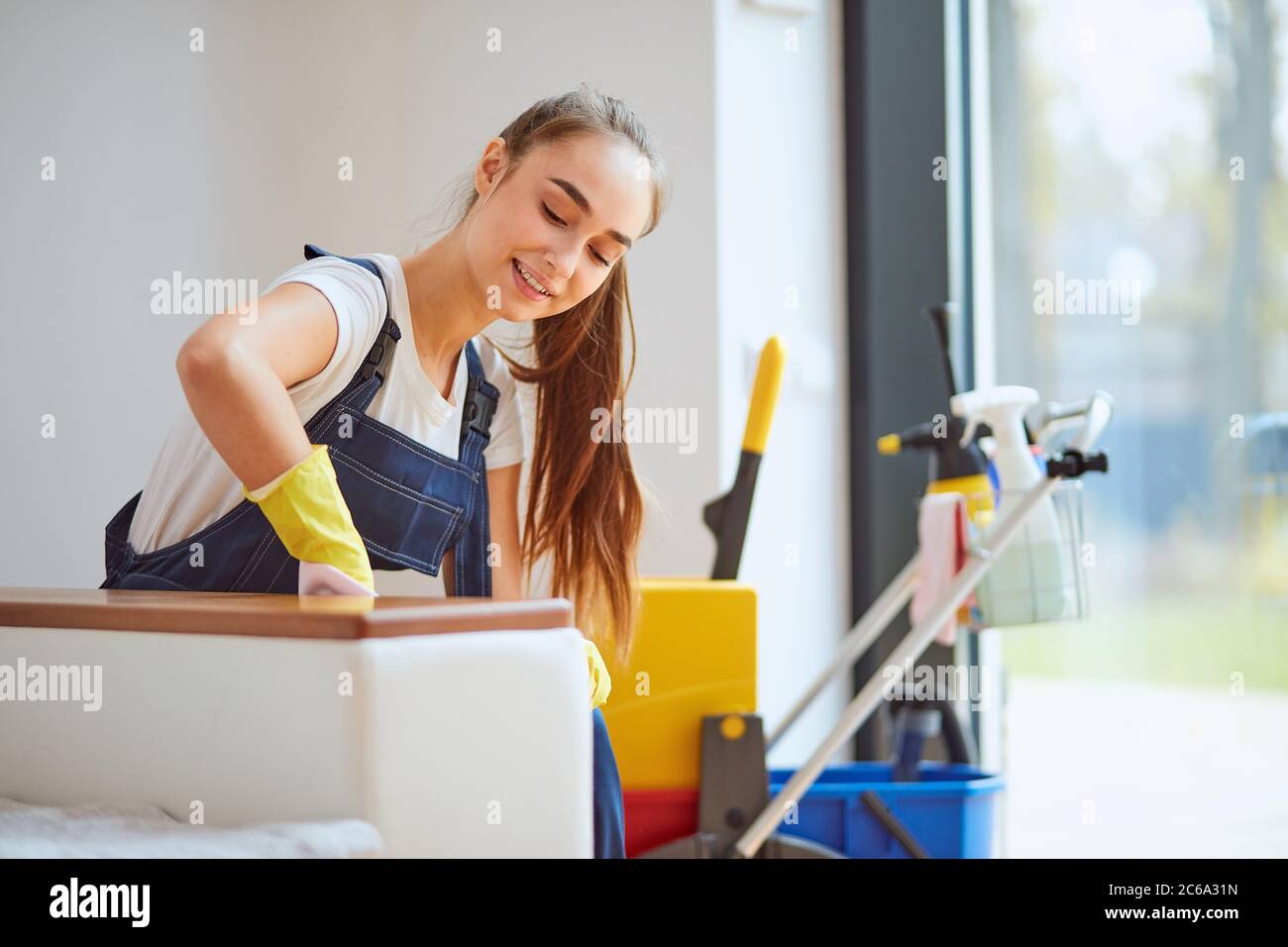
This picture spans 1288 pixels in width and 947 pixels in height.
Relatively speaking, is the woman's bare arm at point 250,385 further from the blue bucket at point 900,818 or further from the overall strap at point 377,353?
the blue bucket at point 900,818

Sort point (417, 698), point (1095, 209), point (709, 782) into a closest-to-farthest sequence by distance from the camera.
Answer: point (417, 698)
point (709, 782)
point (1095, 209)

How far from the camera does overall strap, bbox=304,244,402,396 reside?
1.06 metres

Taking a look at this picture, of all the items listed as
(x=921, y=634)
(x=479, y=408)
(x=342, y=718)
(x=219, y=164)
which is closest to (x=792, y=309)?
(x=921, y=634)

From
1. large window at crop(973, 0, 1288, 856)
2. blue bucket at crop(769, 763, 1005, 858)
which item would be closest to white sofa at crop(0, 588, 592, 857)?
blue bucket at crop(769, 763, 1005, 858)

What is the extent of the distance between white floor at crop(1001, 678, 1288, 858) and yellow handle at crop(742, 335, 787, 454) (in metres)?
0.98

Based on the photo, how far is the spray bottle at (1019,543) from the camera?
143 centimetres

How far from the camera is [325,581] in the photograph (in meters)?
0.91

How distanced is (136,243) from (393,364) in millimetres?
315

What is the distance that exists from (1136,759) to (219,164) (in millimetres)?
1807

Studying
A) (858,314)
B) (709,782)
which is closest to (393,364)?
(709,782)

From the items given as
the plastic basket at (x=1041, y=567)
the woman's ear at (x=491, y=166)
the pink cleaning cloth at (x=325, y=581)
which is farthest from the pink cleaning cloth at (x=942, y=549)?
the pink cleaning cloth at (x=325, y=581)
